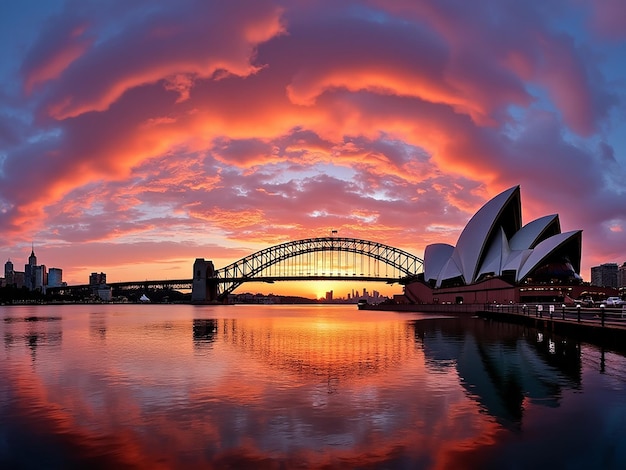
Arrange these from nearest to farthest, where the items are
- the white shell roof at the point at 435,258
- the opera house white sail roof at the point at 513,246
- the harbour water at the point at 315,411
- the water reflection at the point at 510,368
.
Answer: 1. the harbour water at the point at 315,411
2. the water reflection at the point at 510,368
3. the opera house white sail roof at the point at 513,246
4. the white shell roof at the point at 435,258

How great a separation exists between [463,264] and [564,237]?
2430 cm

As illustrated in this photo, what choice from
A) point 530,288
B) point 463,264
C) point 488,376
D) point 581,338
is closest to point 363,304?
point 463,264

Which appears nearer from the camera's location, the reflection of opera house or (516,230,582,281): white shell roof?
(516,230,582,281): white shell roof

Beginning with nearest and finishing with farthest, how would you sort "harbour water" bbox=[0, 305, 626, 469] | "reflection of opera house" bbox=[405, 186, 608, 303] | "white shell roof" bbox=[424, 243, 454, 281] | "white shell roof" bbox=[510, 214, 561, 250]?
1. "harbour water" bbox=[0, 305, 626, 469]
2. "reflection of opera house" bbox=[405, 186, 608, 303]
3. "white shell roof" bbox=[510, 214, 561, 250]
4. "white shell roof" bbox=[424, 243, 454, 281]

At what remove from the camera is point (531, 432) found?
12.2m

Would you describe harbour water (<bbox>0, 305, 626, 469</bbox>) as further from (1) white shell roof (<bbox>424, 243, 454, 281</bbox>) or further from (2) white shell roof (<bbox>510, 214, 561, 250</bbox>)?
(1) white shell roof (<bbox>424, 243, 454, 281</bbox>)

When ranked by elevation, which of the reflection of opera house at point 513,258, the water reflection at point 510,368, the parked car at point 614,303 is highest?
the reflection of opera house at point 513,258

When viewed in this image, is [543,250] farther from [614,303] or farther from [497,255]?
[614,303]

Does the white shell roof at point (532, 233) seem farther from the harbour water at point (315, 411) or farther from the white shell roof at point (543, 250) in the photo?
the harbour water at point (315, 411)

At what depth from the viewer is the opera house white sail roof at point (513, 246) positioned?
9994 centimetres

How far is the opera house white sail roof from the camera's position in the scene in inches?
3935

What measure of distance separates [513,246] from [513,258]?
4836 millimetres

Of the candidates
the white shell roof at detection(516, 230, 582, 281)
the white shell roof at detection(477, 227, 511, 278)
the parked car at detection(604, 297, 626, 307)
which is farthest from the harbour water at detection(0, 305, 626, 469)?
the white shell roof at detection(477, 227, 511, 278)

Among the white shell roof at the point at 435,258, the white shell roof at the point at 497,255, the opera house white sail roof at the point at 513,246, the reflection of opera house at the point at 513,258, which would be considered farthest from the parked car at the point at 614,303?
Result: the white shell roof at the point at 435,258
